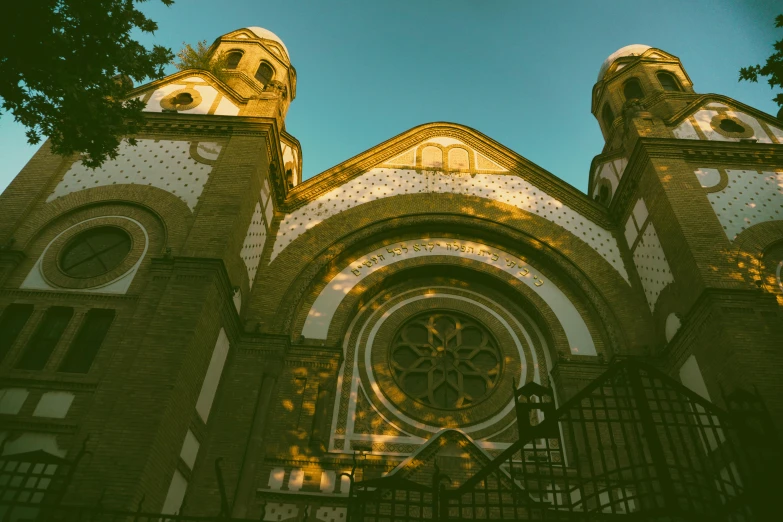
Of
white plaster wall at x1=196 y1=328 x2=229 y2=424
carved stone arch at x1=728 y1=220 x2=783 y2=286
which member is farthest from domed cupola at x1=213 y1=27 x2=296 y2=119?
carved stone arch at x1=728 y1=220 x2=783 y2=286

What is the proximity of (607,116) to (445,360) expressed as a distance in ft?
42.0

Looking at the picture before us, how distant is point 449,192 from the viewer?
54.5 feet

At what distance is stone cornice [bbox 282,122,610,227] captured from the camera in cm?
1619

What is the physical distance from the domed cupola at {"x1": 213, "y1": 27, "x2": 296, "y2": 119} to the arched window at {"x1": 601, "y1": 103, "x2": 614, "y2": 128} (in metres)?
12.0

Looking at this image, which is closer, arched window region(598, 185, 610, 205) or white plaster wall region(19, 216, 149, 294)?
white plaster wall region(19, 216, 149, 294)

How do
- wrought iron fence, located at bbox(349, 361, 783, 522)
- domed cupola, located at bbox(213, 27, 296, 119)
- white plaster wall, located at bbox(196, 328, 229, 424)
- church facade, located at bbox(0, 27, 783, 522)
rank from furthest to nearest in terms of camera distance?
domed cupola, located at bbox(213, 27, 296, 119), white plaster wall, located at bbox(196, 328, 229, 424), church facade, located at bbox(0, 27, 783, 522), wrought iron fence, located at bbox(349, 361, 783, 522)

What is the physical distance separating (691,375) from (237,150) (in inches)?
462

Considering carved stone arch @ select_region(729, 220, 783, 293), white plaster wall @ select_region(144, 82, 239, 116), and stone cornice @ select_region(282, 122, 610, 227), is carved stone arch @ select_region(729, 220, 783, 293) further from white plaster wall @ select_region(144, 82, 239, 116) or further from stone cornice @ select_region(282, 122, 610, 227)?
white plaster wall @ select_region(144, 82, 239, 116)

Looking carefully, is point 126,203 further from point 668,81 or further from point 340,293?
point 668,81

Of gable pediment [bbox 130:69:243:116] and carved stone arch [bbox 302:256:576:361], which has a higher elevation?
gable pediment [bbox 130:69:243:116]

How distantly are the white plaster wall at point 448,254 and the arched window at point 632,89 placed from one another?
9.06 meters

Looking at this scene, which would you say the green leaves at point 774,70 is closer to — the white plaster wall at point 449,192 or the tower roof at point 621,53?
the white plaster wall at point 449,192

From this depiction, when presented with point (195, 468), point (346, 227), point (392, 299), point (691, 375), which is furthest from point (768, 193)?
point (195, 468)

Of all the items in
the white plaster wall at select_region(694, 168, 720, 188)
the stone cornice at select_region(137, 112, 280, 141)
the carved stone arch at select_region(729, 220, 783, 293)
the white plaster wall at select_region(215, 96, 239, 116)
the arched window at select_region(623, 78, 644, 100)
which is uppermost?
the arched window at select_region(623, 78, 644, 100)
